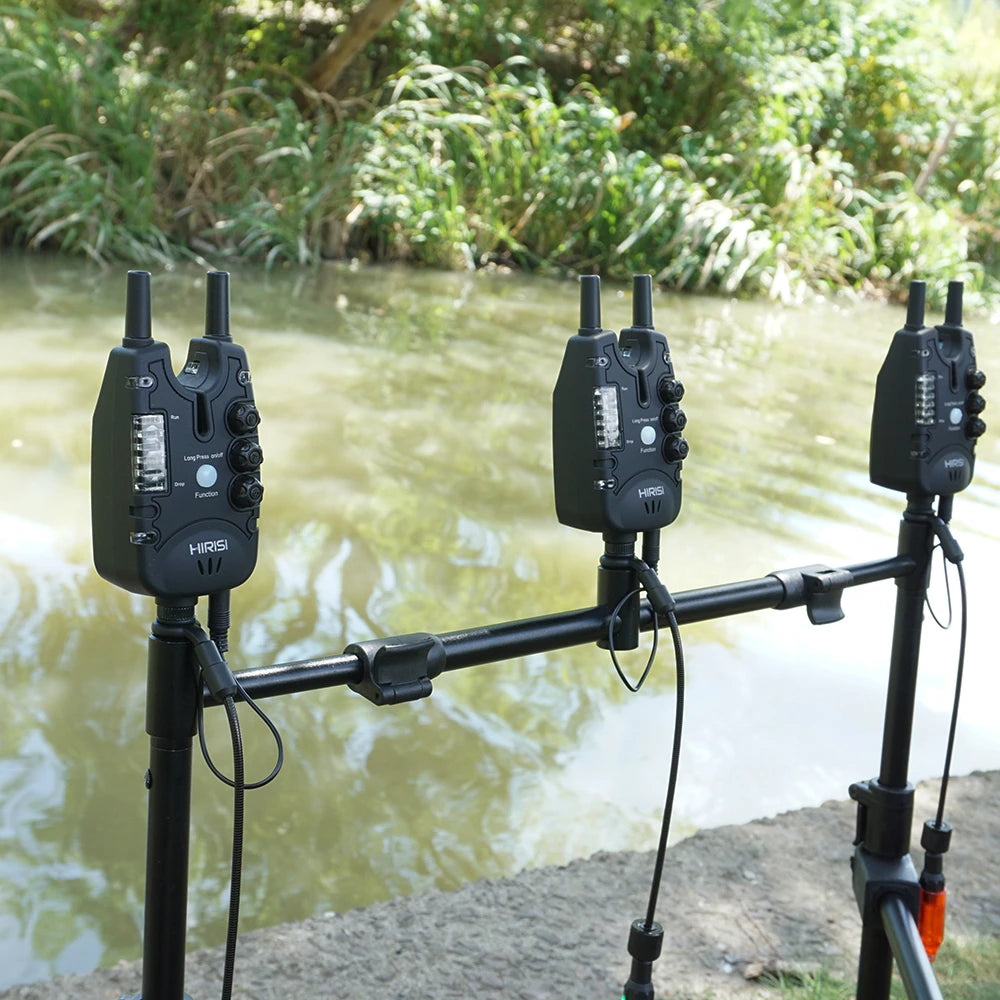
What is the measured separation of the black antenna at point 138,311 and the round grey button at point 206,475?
0.35 ft

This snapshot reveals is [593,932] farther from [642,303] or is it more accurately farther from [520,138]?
[520,138]

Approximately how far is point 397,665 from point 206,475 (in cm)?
24

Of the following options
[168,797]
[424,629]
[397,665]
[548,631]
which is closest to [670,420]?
[548,631]

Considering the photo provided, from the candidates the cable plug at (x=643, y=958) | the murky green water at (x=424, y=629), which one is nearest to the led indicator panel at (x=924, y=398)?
the cable plug at (x=643, y=958)

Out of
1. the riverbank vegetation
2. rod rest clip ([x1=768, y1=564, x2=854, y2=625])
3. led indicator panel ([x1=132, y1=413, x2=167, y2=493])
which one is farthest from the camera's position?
the riverbank vegetation

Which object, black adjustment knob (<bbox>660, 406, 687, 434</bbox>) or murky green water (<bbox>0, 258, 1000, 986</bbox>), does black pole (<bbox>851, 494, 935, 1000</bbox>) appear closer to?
black adjustment knob (<bbox>660, 406, 687, 434</bbox>)

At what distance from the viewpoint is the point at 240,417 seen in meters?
1.04

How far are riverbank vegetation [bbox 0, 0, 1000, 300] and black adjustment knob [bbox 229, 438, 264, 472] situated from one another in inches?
282

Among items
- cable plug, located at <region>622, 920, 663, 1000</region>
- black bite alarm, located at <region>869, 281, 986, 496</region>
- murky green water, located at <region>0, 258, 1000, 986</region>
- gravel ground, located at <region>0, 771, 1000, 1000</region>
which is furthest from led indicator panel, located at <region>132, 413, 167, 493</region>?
murky green water, located at <region>0, 258, 1000, 986</region>

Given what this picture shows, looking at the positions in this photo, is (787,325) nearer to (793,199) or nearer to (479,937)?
(793,199)

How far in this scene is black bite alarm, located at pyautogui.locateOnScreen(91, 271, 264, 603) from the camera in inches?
39.5

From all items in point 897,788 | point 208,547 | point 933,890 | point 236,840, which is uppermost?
point 208,547

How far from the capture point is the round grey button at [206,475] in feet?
3.38

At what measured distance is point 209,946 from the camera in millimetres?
1942
